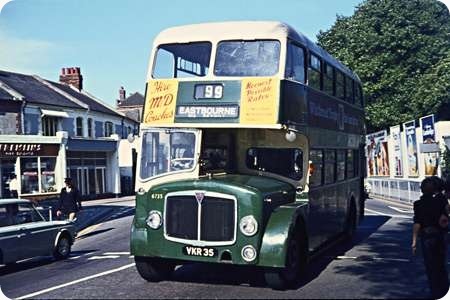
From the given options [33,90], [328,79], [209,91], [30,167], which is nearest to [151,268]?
[209,91]

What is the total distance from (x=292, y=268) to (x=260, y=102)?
2.64 m

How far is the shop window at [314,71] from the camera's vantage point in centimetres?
1113

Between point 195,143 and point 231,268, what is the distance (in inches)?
102

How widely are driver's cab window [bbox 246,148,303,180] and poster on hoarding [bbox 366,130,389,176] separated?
27386 mm

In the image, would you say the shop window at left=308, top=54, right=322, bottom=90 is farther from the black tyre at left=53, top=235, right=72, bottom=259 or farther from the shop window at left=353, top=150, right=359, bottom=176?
the black tyre at left=53, top=235, right=72, bottom=259

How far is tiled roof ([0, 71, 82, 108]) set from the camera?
3831 cm


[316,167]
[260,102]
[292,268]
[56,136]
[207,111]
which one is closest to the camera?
[292,268]

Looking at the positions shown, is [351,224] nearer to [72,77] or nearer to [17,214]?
[17,214]

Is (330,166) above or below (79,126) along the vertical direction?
below

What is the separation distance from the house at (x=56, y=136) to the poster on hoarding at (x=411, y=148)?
21.7 metres

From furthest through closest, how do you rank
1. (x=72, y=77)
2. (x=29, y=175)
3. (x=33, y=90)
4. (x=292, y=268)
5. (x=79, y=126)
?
(x=72, y=77) < (x=79, y=126) < (x=33, y=90) < (x=29, y=175) < (x=292, y=268)

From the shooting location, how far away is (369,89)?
4034cm

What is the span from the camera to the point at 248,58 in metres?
9.85

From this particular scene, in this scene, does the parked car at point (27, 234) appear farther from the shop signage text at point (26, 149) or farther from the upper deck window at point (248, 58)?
the shop signage text at point (26, 149)
